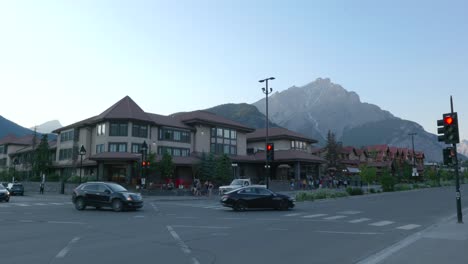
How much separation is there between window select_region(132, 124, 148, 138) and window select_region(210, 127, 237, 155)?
11611mm

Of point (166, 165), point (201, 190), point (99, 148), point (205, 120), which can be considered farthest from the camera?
point (205, 120)

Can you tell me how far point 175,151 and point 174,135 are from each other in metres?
2.37

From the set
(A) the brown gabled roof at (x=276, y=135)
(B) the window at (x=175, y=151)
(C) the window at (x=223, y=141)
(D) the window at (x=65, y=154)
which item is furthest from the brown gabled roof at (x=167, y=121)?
(A) the brown gabled roof at (x=276, y=135)

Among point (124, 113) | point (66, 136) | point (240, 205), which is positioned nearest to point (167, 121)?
point (124, 113)

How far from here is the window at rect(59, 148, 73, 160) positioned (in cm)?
6061

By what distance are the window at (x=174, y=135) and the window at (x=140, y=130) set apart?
3.06 meters

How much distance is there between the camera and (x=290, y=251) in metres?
10.1

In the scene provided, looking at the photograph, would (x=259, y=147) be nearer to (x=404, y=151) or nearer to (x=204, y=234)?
(x=204, y=234)

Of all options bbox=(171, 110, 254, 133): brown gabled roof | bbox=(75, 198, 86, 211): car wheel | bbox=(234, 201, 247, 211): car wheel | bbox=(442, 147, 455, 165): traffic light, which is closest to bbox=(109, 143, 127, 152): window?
bbox=(171, 110, 254, 133): brown gabled roof

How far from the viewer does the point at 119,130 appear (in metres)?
52.9

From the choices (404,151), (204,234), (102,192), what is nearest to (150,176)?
(102,192)

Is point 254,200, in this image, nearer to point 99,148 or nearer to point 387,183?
point 387,183

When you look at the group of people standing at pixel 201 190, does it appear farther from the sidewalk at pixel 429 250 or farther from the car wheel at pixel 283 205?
the sidewalk at pixel 429 250

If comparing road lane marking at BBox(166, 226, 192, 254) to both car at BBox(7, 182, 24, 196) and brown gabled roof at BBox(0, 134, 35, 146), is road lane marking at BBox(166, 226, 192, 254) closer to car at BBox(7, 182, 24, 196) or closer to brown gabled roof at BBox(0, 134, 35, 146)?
car at BBox(7, 182, 24, 196)
